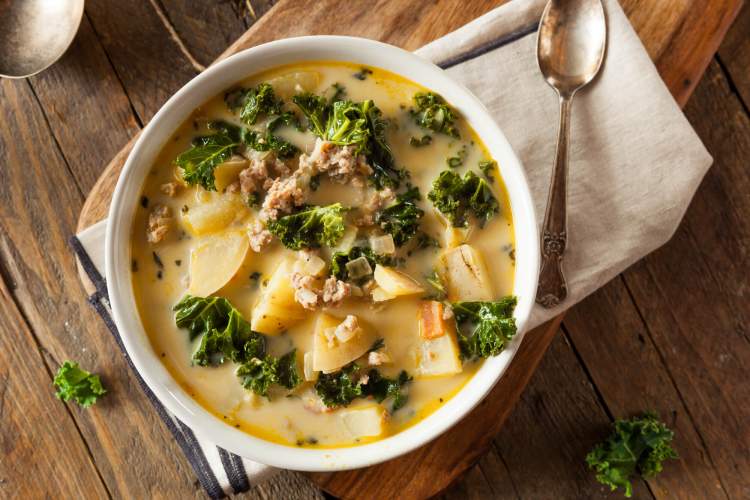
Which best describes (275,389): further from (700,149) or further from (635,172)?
(700,149)

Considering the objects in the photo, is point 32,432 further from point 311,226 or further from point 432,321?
point 432,321

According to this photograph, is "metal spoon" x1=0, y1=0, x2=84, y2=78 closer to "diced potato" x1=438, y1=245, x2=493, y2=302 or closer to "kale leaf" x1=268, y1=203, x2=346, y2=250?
"kale leaf" x1=268, y1=203, x2=346, y2=250

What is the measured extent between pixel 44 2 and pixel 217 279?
2.04 metres

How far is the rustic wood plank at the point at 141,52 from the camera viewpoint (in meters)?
3.79

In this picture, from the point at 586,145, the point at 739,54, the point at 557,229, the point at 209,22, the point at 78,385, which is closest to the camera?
the point at 557,229

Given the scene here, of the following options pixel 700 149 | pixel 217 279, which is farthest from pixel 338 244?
pixel 700 149

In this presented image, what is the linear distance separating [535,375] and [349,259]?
64.3 inches

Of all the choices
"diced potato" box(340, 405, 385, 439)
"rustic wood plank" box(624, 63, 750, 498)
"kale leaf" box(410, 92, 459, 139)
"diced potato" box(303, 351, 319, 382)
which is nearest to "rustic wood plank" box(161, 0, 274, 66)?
"kale leaf" box(410, 92, 459, 139)

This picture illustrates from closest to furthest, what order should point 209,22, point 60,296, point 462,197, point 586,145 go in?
1. point 462,197
2. point 586,145
3. point 60,296
4. point 209,22

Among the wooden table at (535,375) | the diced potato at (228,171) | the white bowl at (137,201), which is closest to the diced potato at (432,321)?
the white bowl at (137,201)

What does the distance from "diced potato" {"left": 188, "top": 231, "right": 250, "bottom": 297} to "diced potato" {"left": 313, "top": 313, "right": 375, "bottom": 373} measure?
395mm

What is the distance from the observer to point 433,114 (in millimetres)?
2910

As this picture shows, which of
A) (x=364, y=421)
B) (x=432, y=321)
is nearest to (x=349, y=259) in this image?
(x=432, y=321)

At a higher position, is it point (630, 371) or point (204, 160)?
point (204, 160)
